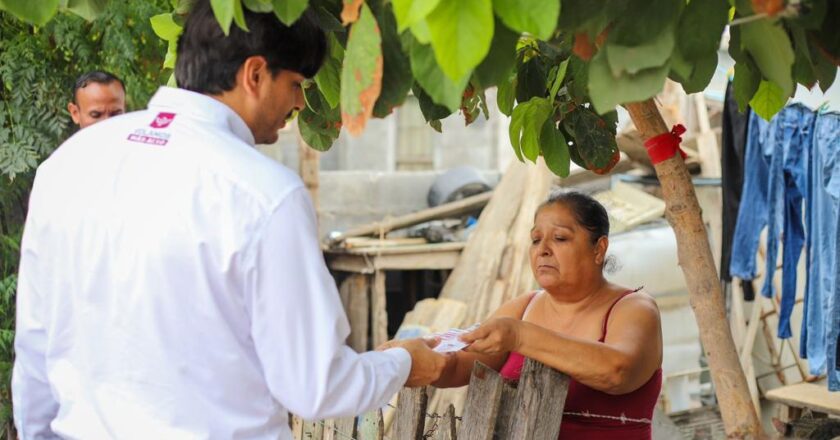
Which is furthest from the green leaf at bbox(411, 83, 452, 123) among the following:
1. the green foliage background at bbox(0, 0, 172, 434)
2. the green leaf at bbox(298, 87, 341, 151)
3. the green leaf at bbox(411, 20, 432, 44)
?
the green foliage background at bbox(0, 0, 172, 434)

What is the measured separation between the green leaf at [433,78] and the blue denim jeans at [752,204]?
4253 millimetres

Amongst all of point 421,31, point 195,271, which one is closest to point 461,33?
point 421,31

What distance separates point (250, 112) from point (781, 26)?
3.15 feet

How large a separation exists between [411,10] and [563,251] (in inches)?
74.3

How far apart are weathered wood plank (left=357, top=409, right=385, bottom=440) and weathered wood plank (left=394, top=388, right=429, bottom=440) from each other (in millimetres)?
59

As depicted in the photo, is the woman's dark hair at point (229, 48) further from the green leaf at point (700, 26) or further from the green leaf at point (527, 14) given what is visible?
the green leaf at point (700, 26)

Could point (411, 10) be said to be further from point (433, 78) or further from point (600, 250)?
point (600, 250)

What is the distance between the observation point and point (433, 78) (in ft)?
4.88

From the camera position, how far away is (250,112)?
5.84ft

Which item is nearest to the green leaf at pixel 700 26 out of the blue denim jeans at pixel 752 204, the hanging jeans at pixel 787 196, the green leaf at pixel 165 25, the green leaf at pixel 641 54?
the green leaf at pixel 641 54

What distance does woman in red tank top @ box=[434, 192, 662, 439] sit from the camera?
8.23 ft

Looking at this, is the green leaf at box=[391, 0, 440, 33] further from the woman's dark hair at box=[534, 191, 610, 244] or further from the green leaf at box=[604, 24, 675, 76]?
the woman's dark hair at box=[534, 191, 610, 244]

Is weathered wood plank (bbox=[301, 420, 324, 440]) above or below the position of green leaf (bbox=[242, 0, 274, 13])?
below

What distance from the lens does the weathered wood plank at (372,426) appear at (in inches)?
116
